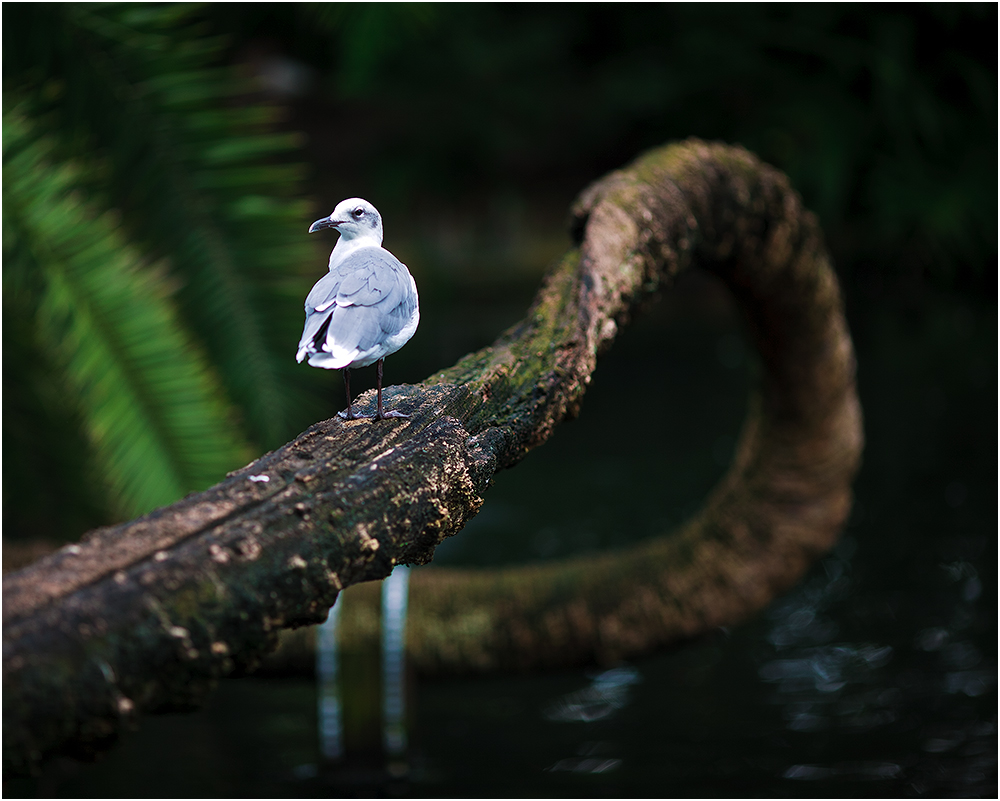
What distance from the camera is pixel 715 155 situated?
5.04 ft

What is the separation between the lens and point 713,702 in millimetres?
2289

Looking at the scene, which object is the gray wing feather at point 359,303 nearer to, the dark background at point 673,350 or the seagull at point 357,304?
the seagull at point 357,304

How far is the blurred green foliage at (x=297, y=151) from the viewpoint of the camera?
168 centimetres

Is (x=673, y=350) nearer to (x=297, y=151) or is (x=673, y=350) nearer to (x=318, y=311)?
(x=297, y=151)

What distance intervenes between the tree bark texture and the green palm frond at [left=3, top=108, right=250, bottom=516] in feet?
1.62

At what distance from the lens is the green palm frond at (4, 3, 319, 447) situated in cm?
185

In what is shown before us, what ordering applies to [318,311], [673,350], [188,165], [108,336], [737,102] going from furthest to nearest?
[737,102] < [673,350] < [188,165] < [108,336] < [318,311]

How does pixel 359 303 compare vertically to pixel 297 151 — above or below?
below

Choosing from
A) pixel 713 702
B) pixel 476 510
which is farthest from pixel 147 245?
pixel 713 702

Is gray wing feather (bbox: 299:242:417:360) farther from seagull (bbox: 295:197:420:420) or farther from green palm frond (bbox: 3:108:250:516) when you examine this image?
green palm frond (bbox: 3:108:250:516)

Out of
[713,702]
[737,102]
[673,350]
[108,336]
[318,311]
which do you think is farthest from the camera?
[737,102]

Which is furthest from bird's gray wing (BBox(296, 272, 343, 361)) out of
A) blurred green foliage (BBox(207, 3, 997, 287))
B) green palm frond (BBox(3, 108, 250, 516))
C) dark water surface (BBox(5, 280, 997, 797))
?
blurred green foliage (BBox(207, 3, 997, 287))

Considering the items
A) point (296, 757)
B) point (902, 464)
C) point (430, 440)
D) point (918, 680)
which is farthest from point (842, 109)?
point (430, 440)

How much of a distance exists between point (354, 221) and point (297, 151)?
26.9 ft
